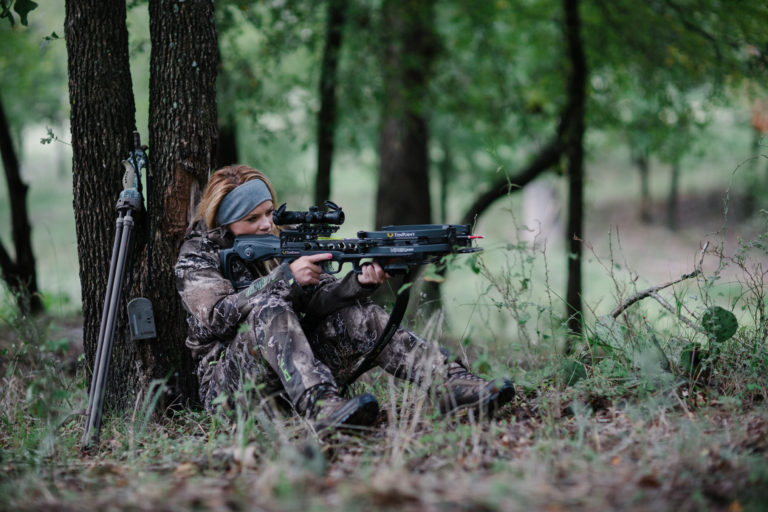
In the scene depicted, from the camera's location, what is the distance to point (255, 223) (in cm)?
444

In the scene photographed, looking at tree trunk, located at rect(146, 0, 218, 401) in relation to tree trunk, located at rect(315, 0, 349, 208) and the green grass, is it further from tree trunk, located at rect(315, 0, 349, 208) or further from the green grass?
tree trunk, located at rect(315, 0, 349, 208)

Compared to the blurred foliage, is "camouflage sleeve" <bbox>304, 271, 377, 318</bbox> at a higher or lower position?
lower

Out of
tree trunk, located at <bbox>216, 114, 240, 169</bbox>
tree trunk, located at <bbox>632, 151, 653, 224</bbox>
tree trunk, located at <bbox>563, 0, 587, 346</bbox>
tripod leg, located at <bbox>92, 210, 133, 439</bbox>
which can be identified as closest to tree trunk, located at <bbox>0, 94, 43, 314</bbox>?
tree trunk, located at <bbox>216, 114, 240, 169</bbox>

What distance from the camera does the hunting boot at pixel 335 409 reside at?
11.1ft

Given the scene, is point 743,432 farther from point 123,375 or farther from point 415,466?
point 123,375

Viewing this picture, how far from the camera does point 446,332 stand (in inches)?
219

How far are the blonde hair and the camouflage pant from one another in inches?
32.1

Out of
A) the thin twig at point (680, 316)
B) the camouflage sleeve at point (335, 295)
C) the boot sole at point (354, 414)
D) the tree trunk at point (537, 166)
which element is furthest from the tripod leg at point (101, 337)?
the tree trunk at point (537, 166)

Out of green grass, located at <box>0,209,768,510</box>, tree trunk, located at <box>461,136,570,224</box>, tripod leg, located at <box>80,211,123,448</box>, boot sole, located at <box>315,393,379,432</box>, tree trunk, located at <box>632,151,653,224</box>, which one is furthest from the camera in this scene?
tree trunk, located at <box>632,151,653,224</box>

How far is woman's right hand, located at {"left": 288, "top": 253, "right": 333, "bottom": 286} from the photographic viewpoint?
13.0 feet

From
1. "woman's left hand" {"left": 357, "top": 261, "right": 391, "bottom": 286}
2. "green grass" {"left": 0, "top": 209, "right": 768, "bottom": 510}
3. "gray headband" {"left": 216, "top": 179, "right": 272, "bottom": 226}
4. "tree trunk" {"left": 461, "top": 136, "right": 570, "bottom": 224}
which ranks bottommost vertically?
"green grass" {"left": 0, "top": 209, "right": 768, "bottom": 510}

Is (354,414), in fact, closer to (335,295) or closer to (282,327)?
(282,327)

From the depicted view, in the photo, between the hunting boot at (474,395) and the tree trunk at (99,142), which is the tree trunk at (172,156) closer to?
the tree trunk at (99,142)

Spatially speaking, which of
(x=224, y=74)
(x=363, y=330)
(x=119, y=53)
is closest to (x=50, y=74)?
(x=224, y=74)
